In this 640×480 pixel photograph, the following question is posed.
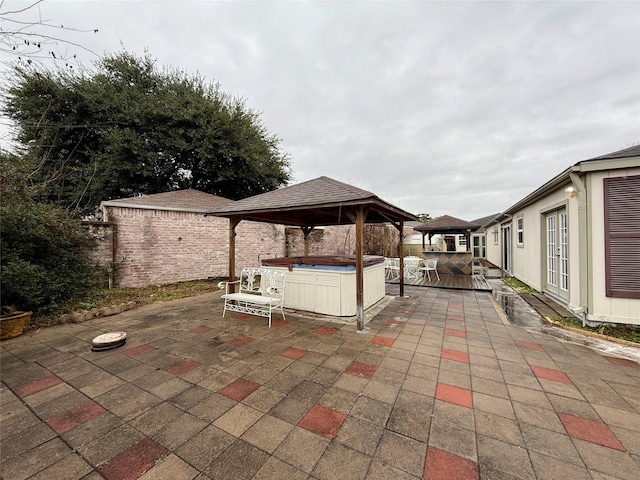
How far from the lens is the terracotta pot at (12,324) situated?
12.3 feet

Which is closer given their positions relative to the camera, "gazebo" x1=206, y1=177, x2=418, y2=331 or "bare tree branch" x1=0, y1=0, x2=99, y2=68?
"bare tree branch" x1=0, y1=0, x2=99, y2=68

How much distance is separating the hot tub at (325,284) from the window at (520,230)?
611 cm

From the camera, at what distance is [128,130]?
35.0 feet

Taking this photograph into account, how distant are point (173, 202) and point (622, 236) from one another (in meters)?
11.2

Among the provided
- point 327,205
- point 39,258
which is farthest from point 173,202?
point 327,205

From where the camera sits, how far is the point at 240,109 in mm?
12695

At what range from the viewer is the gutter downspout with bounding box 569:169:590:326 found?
403 centimetres

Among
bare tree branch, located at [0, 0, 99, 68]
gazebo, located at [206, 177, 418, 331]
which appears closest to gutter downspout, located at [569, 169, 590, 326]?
gazebo, located at [206, 177, 418, 331]

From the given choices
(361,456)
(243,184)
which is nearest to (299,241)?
(243,184)

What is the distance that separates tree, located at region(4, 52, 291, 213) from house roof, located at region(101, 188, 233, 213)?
9.62 feet

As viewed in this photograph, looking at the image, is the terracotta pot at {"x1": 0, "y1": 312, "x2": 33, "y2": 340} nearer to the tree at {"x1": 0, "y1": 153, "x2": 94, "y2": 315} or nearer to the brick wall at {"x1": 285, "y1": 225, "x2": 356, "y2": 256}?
the tree at {"x1": 0, "y1": 153, "x2": 94, "y2": 315}

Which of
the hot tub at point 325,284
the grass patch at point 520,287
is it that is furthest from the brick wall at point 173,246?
the grass patch at point 520,287

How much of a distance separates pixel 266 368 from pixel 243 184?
12.8m

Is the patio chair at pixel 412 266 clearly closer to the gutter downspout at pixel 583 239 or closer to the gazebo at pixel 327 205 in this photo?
the gazebo at pixel 327 205
